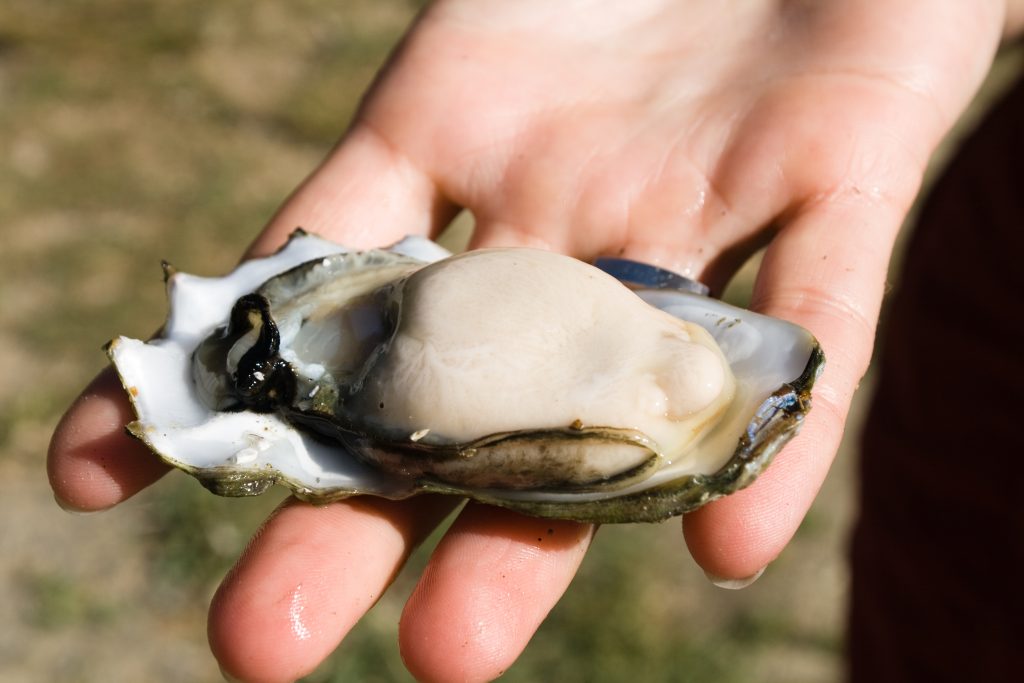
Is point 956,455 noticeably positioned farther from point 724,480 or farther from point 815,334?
point 724,480

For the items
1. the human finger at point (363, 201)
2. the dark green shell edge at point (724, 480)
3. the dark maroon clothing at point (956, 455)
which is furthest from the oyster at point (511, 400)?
the dark maroon clothing at point (956, 455)

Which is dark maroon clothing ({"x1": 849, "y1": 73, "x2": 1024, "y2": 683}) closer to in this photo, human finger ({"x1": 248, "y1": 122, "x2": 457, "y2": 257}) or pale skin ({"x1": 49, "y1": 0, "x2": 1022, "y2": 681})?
pale skin ({"x1": 49, "y1": 0, "x2": 1022, "y2": 681})

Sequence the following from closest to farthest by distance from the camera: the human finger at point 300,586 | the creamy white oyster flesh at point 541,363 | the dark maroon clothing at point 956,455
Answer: the human finger at point 300,586 < the creamy white oyster flesh at point 541,363 < the dark maroon clothing at point 956,455

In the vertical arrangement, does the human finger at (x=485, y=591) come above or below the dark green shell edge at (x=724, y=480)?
below

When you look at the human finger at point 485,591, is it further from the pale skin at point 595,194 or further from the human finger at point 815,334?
the human finger at point 815,334

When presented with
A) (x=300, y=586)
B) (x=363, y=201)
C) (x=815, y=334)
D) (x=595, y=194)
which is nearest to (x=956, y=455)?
(x=815, y=334)

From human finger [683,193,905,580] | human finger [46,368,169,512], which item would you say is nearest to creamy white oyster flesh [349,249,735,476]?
human finger [683,193,905,580]
